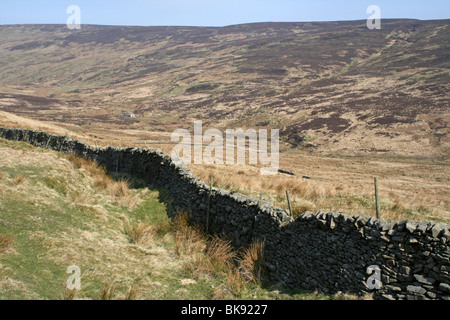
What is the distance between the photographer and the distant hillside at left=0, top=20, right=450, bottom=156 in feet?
176

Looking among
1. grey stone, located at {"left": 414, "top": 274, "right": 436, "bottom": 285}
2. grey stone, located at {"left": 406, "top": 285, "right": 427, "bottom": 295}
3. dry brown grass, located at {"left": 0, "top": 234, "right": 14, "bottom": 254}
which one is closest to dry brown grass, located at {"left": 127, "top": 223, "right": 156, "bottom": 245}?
dry brown grass, located at {"left": 0, "top": 234, "right": 14, "bottom": 254}

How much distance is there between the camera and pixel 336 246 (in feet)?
23.6

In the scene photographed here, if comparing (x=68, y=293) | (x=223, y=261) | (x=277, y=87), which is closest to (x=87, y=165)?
(x=223, y=261)

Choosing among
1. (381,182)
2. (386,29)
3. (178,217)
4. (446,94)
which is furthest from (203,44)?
(178,217)

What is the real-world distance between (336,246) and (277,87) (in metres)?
92.2

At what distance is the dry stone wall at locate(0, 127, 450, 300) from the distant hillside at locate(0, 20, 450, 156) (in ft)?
126

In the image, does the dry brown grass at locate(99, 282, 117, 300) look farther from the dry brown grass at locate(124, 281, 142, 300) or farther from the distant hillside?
the distant hillside

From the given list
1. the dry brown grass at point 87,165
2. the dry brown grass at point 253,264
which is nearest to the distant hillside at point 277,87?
the dry brown grass at point 87,165

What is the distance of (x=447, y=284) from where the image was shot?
5.61 metres

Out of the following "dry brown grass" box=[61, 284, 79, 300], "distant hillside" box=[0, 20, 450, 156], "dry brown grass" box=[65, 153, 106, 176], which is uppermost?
"distant hillside" box=[0, 20, 450, 156]

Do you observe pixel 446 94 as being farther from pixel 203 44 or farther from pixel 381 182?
pixel 203 44

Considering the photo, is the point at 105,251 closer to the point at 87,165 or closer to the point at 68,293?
the point at 68,293

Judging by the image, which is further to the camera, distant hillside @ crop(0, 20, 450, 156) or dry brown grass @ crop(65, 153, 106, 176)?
distant hillside @ crop(0, 20, 450, 156)

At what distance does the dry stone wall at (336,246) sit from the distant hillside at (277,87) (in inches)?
1518
